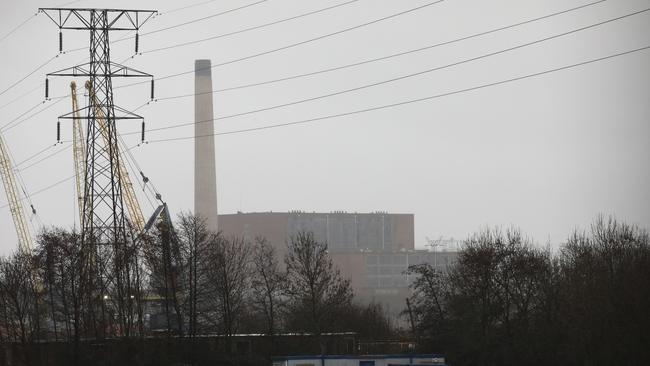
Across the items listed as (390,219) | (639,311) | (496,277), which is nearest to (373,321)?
(496,277)

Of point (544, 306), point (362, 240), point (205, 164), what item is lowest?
point (544, 306)

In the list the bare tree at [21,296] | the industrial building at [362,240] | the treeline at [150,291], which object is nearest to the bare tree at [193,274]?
the treeline at [150,291]

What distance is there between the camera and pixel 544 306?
2135 inches

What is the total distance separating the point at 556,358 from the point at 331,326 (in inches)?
721

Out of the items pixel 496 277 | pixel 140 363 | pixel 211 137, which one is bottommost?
pixel 140 363

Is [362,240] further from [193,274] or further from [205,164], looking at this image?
[193,274]

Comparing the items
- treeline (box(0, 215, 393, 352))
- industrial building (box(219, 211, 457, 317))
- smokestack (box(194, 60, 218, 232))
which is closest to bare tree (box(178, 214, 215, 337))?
treeline (box(0, 215, 393, 352))

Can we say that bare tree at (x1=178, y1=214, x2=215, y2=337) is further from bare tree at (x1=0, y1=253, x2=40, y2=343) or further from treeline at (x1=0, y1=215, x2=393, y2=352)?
bare tree at (x1=0, y1=253, x2=40, y2=343)

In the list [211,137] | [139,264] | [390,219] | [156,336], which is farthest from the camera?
[390,219]

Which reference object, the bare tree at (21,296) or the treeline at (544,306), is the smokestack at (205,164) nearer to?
the bare tree at (21,296)

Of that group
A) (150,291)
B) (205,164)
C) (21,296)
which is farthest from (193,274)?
(205,164)

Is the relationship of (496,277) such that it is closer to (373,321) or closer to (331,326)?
(331,326)

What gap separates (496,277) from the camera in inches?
2272

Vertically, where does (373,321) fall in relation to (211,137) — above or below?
below
